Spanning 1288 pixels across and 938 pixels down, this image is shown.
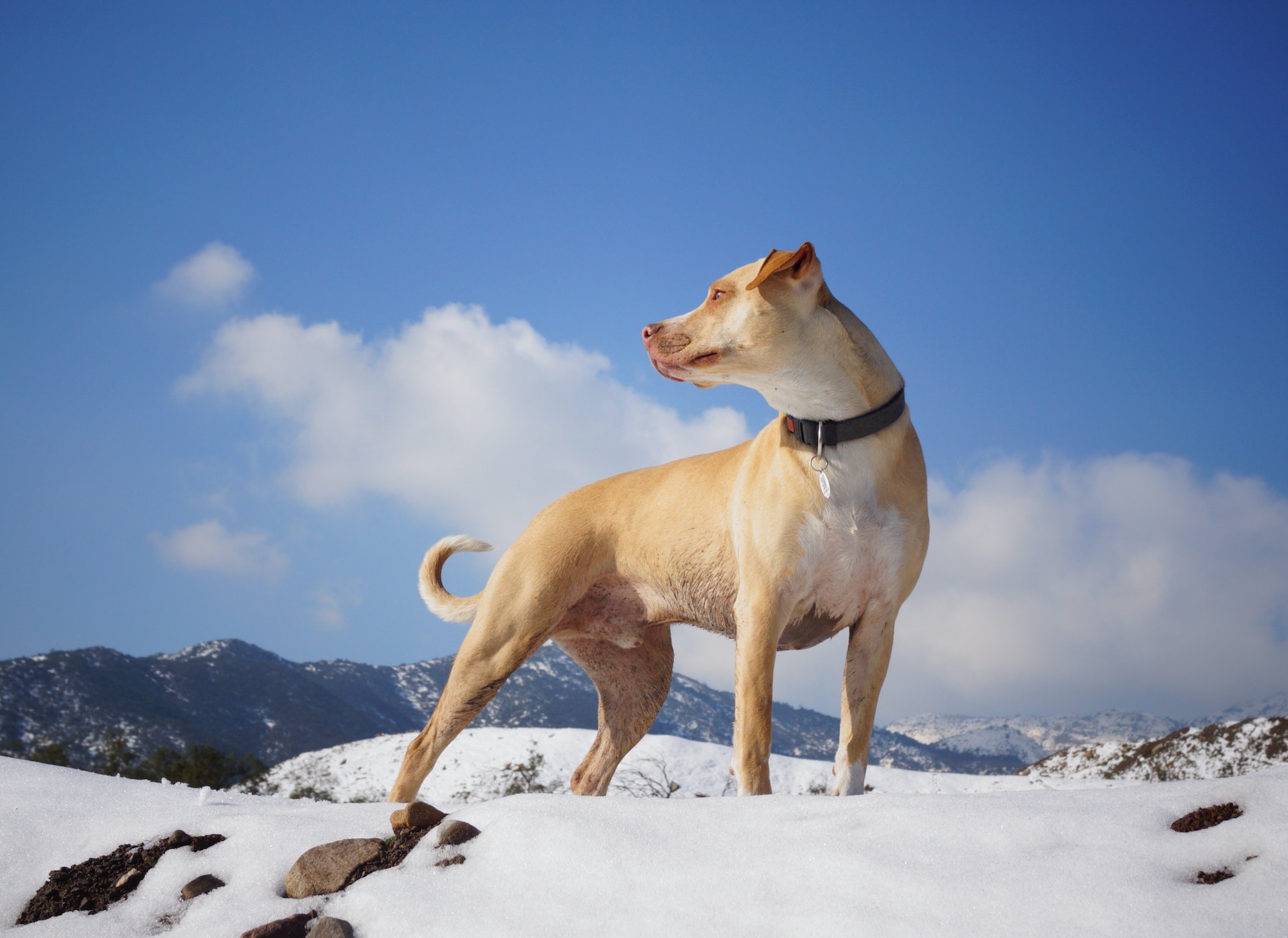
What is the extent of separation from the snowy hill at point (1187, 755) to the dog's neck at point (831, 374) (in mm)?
8221

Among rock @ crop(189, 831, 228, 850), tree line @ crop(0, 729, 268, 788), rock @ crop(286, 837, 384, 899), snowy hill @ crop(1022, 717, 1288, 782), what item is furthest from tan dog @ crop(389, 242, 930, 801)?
tree line @ crop(0, 729, 268, 788)

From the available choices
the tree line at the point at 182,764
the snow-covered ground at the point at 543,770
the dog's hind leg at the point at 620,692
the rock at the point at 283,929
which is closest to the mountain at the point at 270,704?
the tree line at the point at 182,764

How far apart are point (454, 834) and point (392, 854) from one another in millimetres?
336

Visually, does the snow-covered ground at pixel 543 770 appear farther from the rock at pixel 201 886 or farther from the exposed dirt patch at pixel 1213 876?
the exposed dirt patch at pixel 1213 876

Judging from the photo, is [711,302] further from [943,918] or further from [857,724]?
[943,918]

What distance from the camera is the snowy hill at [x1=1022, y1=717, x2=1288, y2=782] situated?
1032 cm

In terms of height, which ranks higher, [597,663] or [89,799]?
[597,663]

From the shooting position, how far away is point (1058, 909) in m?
2.24

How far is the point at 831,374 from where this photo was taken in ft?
13.0

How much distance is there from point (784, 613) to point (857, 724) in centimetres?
73

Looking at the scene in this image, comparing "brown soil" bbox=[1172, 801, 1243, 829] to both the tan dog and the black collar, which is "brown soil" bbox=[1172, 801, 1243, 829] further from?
the black collar

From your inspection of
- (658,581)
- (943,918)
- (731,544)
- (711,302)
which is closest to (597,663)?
(658,581)

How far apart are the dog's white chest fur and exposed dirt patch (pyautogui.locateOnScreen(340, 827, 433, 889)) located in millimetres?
2017

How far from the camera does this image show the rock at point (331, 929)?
2732 millimetres
